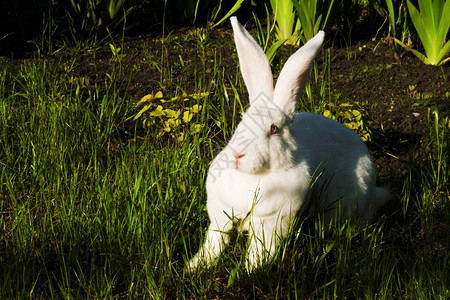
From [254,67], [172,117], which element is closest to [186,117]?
[172,117]

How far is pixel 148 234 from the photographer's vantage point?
243cm

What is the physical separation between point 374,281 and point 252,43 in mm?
1065

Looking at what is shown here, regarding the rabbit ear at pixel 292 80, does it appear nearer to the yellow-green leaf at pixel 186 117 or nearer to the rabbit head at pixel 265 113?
the rabbit head at pixel 265 113

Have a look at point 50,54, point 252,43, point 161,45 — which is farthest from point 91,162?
point 161,45

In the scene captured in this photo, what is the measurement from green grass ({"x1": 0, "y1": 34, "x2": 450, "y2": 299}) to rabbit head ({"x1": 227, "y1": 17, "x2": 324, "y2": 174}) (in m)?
0.36

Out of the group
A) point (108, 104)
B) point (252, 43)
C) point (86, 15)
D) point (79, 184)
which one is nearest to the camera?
point (252, 43)

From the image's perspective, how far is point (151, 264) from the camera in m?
2.33

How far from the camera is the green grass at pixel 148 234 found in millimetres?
2250

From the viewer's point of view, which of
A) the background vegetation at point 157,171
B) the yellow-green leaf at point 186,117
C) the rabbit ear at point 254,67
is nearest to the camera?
the background vegetation at point 157,171

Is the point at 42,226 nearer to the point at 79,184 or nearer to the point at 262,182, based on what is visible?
the point at 79,184

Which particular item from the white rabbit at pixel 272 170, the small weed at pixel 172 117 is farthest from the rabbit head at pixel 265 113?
the small weed at pixel 172 117

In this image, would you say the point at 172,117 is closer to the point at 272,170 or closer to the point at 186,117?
the point at 186,117

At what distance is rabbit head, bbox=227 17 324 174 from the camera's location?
7.11ft

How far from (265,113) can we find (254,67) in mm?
253
